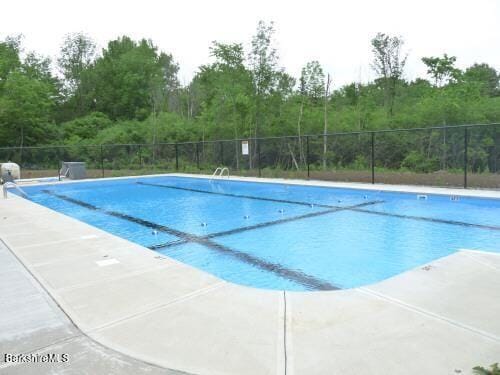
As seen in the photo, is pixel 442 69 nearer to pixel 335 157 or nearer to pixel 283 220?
pixel 335 157

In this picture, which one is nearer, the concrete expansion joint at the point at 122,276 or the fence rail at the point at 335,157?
the concrete expansion joint at the point at 122,276

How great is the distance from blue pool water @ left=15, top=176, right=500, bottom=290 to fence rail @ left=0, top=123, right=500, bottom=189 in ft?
8.83

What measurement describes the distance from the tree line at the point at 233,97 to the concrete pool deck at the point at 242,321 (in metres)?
14.0

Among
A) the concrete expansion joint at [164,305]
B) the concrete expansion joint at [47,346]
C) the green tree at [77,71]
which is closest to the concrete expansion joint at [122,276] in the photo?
the concrete expansion joint at [164,305]

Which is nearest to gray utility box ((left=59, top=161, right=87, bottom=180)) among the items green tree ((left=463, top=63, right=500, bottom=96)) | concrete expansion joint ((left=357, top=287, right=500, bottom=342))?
concrete expansion joint ((left=357, top=287, right=500, bottom=342))

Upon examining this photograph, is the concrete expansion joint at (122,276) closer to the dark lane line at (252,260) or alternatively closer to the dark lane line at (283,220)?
the dark lane line at (252,260)

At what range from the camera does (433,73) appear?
20.8 m

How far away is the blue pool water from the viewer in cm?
502

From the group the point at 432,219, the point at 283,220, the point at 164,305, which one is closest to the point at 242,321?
the point at 164,305

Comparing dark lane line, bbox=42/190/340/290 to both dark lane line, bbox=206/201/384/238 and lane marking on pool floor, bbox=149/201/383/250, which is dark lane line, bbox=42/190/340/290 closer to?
lane marking on pool floor, bbox=149/201/383/250

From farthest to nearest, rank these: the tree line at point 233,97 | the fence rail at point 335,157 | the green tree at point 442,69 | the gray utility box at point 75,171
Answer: the green tree at point 442,69 < the tree line at point 233,97 < the gray utility box at point 75,171 < the fence rail at point 335,157

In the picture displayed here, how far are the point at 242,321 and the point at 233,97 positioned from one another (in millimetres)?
15614

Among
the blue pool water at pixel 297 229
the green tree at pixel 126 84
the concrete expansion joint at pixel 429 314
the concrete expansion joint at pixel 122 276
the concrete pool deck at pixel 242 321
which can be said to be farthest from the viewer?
the green tree at pixel 126 84

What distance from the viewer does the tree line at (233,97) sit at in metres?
17.2
